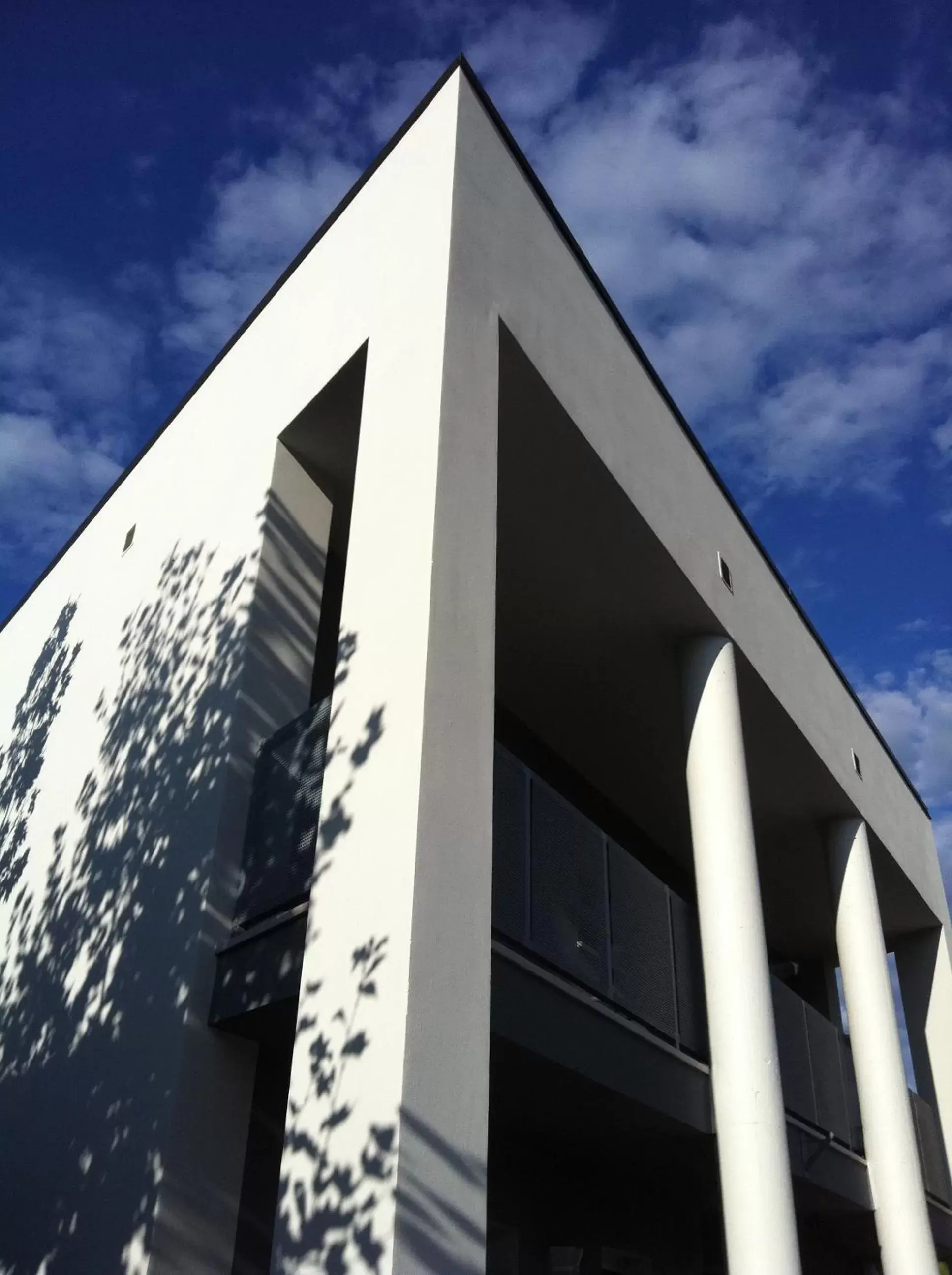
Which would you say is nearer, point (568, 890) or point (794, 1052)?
point (568, 890)

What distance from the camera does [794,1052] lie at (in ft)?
32.6

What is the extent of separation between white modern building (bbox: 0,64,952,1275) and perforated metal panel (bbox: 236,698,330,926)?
3 cm

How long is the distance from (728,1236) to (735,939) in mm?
1920

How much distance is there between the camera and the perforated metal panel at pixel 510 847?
20.1 ft

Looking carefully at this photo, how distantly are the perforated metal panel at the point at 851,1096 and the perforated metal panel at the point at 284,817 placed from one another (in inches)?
283

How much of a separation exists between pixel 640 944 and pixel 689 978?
89 centimetres

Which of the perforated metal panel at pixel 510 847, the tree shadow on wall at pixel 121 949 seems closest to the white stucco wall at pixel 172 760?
the tree shadow on wall at pixel 121 949

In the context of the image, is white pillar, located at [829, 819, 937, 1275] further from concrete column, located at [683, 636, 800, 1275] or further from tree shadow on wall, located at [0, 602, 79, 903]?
tree shadow on wall, located at [0, 602, 79, 903]

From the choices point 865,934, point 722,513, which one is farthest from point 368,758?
point 865,934

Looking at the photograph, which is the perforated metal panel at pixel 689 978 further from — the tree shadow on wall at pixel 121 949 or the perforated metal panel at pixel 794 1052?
the tree shadow on wall at pixel 121 949

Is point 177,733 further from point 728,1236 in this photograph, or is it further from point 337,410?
point 728,1236

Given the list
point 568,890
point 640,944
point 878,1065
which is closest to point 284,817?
point 568,890

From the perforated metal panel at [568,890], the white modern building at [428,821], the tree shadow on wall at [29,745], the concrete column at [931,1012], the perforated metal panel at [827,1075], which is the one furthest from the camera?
the concrete column at [931,1012]

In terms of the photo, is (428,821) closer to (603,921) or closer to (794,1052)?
(603,921)
